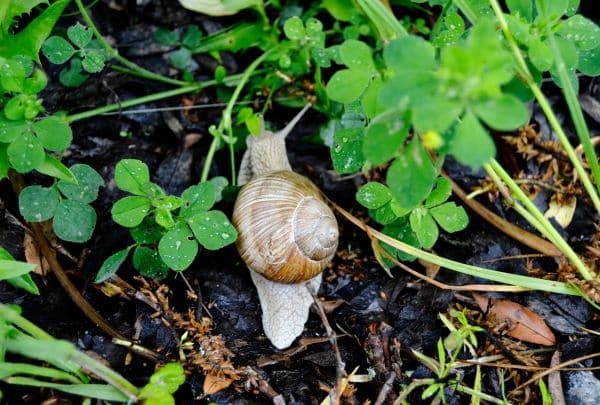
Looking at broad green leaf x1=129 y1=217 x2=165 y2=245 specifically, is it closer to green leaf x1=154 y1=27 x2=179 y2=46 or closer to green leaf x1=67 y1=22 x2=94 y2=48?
green leaf x1=67 y1=22 x2=94 y2=48

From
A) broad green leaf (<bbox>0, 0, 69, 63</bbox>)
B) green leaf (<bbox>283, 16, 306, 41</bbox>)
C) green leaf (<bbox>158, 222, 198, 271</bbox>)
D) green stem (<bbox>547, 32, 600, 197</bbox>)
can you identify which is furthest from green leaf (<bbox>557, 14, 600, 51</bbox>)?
broad green leaf (<bbox>0, 0, 69, 63</bbox>)

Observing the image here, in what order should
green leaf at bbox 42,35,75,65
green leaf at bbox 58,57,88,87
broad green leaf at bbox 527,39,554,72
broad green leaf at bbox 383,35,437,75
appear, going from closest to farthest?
broad green leaf at bbox 383,35,437,75, broad green leaf at bbox 527,39,554,72, green leaf at bbox 42,35,75,65, green leaf at bbox 58,57,88,87

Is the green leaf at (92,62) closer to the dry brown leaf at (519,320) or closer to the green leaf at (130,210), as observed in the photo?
the green leaf at (130,210)

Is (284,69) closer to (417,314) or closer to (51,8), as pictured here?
(51,8)

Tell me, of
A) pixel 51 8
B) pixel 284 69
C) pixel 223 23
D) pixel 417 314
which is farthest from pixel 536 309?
pixel 51 8

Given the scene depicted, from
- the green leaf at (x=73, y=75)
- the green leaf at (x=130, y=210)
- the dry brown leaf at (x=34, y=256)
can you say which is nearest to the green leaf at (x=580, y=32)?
the green leaf at (x=130, y=210)
